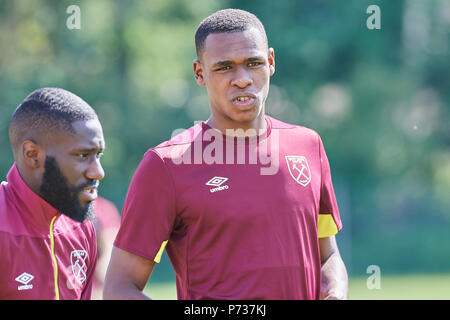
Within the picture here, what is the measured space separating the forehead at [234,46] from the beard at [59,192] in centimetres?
105

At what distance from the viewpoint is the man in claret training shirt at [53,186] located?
161 inches

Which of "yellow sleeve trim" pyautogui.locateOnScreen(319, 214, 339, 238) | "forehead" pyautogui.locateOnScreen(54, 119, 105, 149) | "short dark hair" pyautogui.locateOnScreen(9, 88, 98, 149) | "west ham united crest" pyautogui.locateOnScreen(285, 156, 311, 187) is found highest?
"short dark hair" pyautogui.locateOnScreen(9, 88, 98, 149)

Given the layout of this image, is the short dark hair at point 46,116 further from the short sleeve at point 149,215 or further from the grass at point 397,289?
the grass at point 397,289

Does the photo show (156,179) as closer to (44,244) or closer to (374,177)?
(44,244)

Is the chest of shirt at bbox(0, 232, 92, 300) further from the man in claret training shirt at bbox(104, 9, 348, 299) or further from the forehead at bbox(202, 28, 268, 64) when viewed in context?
the forehead at bbox(202, 28, 268, 64)

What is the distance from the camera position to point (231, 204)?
380cm

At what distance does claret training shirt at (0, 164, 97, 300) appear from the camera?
3889 mm

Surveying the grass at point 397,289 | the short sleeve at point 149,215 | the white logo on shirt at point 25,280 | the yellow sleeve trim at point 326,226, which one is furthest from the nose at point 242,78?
the grass at point 397,289

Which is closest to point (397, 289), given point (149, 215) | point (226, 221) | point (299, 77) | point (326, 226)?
point (299, 77)

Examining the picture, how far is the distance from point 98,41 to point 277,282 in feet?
73.4

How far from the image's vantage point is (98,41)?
82.3 feet

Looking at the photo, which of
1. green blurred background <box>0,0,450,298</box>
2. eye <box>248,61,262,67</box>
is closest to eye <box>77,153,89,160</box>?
eye <box>248,61,262,67</box>

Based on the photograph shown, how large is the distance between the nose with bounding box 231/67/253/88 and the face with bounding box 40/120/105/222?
941mm

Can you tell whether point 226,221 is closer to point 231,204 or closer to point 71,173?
point 231,204
